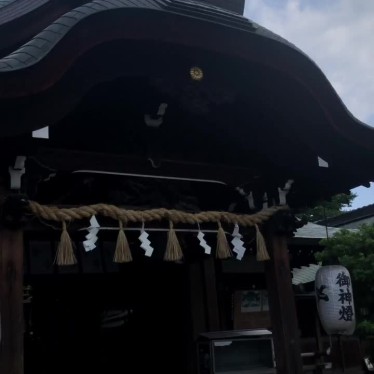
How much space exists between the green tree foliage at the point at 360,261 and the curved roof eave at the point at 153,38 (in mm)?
2673

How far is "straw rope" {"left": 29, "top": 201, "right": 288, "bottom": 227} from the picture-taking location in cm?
449

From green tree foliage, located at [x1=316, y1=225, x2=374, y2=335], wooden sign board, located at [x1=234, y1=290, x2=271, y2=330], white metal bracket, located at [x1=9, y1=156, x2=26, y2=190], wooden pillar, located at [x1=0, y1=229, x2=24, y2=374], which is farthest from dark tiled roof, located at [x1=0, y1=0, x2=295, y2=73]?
wooden sign board, located at [x1=234, y1=290, x2=271, y2=330]

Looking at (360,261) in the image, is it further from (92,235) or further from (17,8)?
(17,8)

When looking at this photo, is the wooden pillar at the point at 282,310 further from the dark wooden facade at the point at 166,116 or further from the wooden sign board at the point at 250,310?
the wooden sign board at the point at 250,310

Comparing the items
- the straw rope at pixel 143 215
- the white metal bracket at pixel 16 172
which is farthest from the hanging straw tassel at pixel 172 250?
the white metal bracket at pixel 16 172

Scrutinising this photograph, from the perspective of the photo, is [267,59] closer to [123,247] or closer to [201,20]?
[201,20]

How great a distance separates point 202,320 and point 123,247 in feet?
11.6

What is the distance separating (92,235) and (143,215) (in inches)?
21.9

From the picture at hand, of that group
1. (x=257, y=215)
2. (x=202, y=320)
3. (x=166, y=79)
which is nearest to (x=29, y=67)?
(x=166, y=79)

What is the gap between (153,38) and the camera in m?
4.43

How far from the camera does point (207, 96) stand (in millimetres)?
5047

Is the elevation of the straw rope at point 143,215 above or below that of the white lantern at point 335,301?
above

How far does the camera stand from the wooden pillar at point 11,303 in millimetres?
3912

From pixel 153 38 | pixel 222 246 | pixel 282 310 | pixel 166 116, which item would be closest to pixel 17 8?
pixel 166 116
